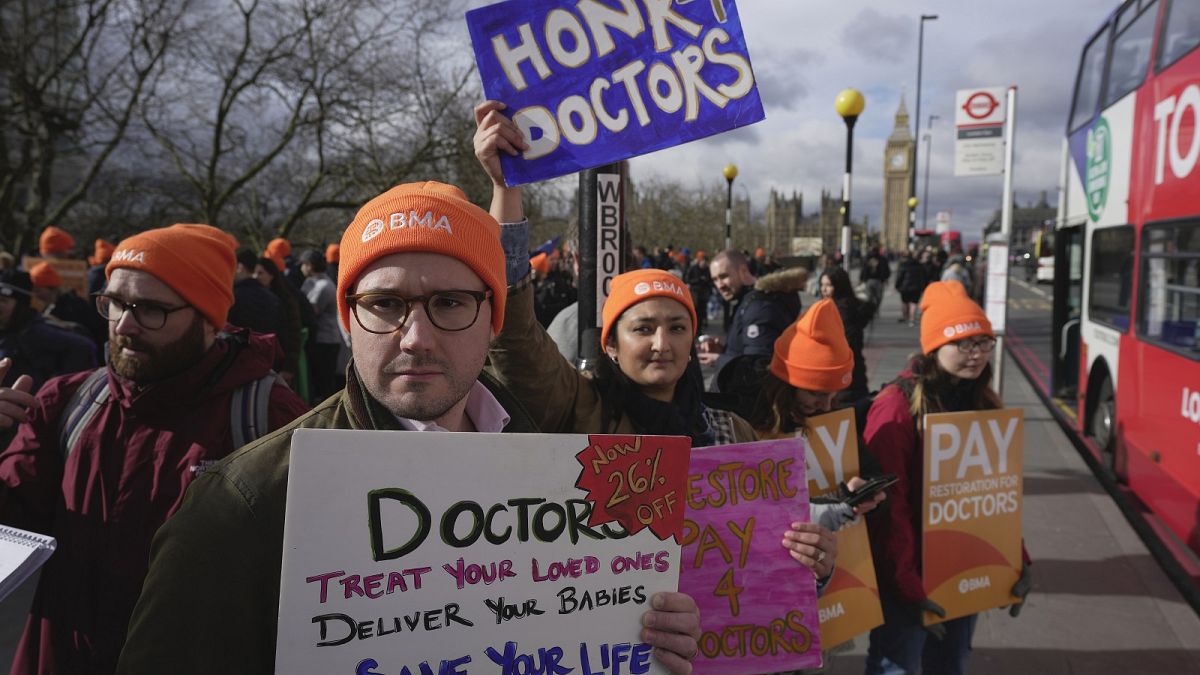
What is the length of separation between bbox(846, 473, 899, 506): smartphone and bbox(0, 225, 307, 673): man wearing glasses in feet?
5.81

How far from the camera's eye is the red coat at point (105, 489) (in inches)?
75.5

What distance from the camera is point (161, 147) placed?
17.7 metres

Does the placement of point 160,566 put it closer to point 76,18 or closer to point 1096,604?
point 1096,604

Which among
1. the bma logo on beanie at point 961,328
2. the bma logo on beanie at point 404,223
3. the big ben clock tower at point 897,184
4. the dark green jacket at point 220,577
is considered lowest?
the dark green jacket at point 220,577

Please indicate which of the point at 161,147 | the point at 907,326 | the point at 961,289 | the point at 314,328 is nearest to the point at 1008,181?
the point at 961,289

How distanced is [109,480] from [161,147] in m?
18.5

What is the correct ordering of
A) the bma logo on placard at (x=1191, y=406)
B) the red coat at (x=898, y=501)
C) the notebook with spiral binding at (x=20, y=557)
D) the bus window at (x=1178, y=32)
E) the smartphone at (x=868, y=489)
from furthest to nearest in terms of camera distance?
the bus window at (x=1178, y=32) < the bma logo on placard at (x=1191, y=406) < the red coat at (x=898, y=501) < the smartphone at (x=868, y=489) < the notebook with spiral binding at (x=20, y=557)

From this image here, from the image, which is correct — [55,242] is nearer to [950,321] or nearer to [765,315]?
[765,315]

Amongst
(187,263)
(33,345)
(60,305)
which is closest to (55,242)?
(60,305)

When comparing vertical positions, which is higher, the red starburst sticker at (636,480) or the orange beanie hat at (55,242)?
the orange beanie hat at (55,242)

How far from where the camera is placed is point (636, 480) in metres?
1.45

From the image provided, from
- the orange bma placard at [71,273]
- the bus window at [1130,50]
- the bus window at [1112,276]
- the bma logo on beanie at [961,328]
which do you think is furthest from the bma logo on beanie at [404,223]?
the orange bma placard at [71,273]

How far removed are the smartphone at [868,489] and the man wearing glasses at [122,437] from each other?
177 cm

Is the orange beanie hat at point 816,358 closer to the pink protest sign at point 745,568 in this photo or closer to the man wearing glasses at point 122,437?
the pink protest sign at point 745,568
